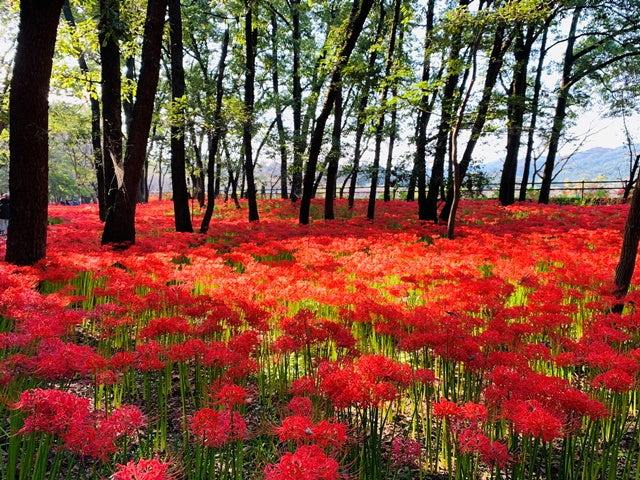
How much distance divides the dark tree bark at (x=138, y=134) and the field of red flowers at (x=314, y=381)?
3.06 metres

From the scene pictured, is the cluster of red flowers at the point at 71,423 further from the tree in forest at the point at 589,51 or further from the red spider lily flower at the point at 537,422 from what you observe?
the tree in forest at the point at 589,51

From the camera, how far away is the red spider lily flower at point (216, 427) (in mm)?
1667

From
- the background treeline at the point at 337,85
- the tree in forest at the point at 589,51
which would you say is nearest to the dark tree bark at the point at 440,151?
the background treeline at the point at 337,85

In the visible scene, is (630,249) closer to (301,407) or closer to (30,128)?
(301,407)

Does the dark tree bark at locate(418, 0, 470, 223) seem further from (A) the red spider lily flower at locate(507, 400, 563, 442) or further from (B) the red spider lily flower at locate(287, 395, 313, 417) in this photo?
(B) the red spider lily flower at locate(287, 395, 313, 417)

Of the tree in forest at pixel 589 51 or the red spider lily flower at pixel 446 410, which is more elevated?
the tree in forest at pixel 589 51

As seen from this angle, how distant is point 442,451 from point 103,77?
1110 centimetres

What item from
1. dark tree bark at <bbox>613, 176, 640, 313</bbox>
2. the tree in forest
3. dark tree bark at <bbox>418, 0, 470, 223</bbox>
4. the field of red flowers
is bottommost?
the field of red flowers

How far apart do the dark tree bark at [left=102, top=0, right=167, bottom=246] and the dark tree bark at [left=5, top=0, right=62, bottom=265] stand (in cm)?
246

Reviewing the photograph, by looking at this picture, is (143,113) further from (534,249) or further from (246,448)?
(534,249)

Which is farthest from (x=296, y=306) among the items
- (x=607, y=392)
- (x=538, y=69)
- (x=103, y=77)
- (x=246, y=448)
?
(x=538, y=69)

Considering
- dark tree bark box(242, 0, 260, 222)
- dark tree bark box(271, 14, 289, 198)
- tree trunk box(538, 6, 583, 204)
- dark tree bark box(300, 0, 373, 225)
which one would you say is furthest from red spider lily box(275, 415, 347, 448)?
tree trunk box(538, 6, 583, 204)

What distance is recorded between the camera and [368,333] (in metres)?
4.26

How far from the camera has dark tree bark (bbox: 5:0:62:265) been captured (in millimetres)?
5523
